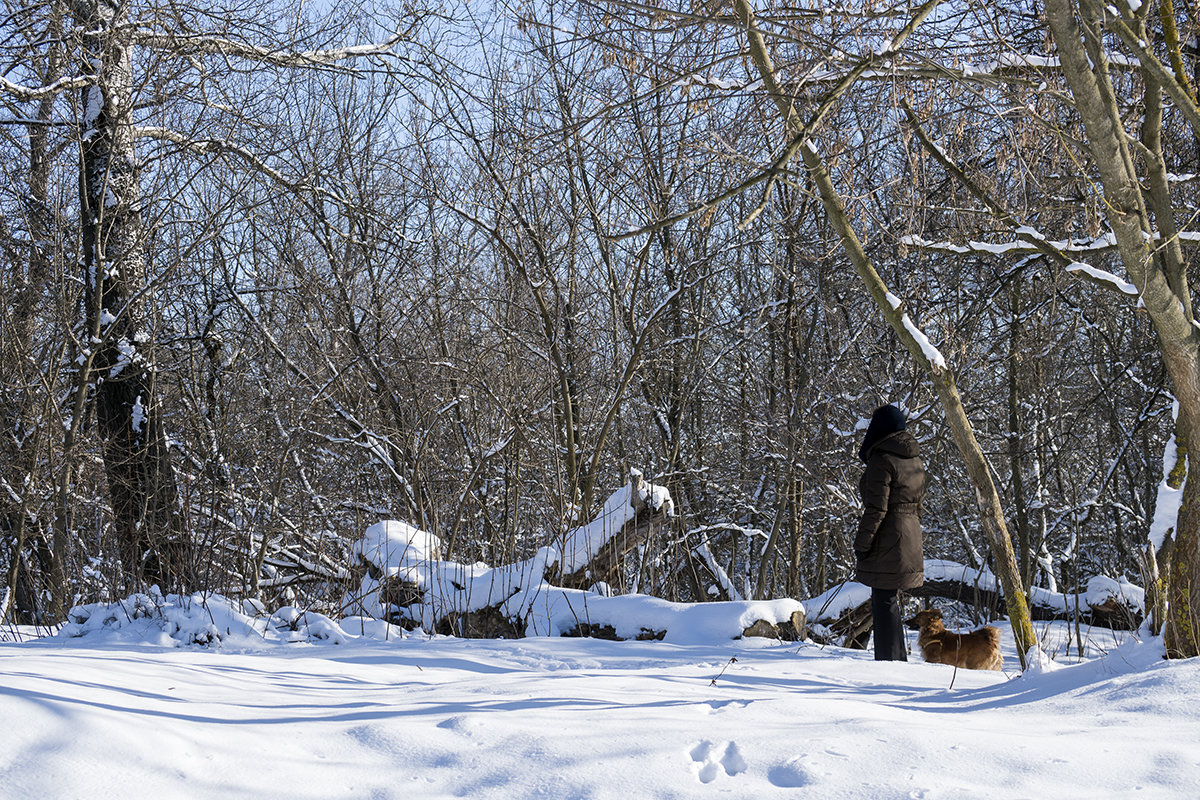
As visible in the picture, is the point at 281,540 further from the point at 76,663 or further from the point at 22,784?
the point at 22,784

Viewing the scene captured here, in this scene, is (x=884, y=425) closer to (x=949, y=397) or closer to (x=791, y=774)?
(x=949, y=397)

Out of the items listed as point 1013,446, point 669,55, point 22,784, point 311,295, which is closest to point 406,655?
point 22,784

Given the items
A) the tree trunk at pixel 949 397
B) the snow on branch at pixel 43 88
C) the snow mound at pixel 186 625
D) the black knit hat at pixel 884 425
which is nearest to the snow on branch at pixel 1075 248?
the tree trunk at pixel 949 397

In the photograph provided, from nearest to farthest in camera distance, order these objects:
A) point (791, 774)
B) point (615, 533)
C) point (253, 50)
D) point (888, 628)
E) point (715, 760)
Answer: point (791, 774) → point (715, 760) → point (888, 628) → point (615, 533) → point (253, 50)

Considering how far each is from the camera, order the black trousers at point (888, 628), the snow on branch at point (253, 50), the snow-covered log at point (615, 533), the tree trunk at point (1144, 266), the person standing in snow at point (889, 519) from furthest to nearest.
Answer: the snow on branch at point (253, 50) → the snow-covered log at point (615, 533) → the person standing in snow at point (889, 519) → the black trousers at point (888, 628) → the tree trunk at point (1144, 266)

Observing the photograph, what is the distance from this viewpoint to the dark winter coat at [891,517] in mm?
5020

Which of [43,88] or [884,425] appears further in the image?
[43,88]

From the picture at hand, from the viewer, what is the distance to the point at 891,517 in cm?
511

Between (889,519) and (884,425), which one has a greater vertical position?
(884,425)

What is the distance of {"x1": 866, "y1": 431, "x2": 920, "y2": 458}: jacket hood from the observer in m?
5.02

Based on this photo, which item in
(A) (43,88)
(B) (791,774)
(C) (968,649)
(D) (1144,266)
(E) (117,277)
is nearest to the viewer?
(B) (791,774)

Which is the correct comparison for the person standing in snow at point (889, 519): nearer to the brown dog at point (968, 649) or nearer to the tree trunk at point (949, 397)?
the brown dog at point (968, 649)

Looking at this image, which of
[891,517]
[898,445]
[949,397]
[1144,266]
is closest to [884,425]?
[898,445]

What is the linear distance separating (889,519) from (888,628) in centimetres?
62
